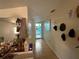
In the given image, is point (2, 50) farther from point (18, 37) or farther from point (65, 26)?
point (65, 26)

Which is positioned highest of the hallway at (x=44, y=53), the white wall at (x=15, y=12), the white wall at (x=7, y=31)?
the white wall at (x=15, y=12)

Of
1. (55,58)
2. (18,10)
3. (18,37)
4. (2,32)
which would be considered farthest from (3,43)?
(55,58)

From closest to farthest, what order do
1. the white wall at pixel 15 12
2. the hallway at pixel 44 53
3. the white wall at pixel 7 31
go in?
the white wall at pixel 7 31, the white wall at pixel 15 12, the hallway at pixel 44 53

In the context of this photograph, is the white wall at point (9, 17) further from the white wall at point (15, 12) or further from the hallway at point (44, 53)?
the hallway at point (44, 53)

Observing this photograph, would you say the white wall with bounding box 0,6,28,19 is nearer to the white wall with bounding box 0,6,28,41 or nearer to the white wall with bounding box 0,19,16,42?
the white wall with bounding box 0,6,28,41

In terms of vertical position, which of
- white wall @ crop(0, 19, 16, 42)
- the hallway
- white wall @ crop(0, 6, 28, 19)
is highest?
white wall @ crop(0, 6, 28, 19)

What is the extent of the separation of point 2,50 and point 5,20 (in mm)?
711

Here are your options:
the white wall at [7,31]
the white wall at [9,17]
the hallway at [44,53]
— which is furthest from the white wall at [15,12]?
the hallway at [44,53]

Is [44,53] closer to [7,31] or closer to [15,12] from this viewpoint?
[15,12]

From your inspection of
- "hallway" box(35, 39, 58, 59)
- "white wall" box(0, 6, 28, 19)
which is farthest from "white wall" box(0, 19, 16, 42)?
"hallway" box(35, 39, 58, 59)

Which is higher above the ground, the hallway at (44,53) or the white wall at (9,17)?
the white wall at (9,17)

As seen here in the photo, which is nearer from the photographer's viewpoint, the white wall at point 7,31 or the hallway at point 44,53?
the white wall at point 7,31

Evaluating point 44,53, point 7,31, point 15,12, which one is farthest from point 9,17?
point 44,53

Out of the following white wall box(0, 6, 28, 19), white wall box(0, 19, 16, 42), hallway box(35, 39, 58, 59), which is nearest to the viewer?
white wall box(0, 19, 16, 42)
